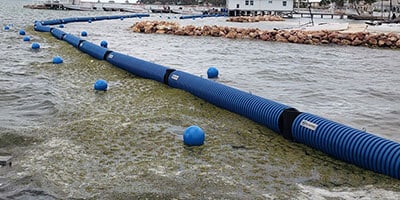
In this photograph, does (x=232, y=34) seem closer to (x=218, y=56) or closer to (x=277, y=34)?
(x=277, y=34)

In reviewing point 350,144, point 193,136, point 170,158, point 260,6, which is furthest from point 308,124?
point 260,6

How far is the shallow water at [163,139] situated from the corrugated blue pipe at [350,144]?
166 millimetres

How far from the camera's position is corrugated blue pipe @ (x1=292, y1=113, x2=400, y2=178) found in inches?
232

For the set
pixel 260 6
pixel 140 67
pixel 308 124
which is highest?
pixel 260 6

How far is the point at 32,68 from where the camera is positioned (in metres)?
14.5

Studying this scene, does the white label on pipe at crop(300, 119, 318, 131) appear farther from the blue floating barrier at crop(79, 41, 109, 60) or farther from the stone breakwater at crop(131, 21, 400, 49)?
the stone breakwater at crop(131, 21, 400, 49)

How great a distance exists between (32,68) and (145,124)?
831 cm

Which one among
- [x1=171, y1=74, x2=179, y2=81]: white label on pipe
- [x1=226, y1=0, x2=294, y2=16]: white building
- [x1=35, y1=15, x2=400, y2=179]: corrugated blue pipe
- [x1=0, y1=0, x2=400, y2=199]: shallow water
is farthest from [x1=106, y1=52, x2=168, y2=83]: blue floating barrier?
[x1=226, y1=0, x2=294, y2=16]: white building

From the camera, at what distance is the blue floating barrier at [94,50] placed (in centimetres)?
1702

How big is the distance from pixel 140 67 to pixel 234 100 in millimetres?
5333

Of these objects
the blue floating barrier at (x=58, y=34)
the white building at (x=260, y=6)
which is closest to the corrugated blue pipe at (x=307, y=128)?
the blue floating barrier at (x=58, y=34)

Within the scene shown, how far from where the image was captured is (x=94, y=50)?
1792 centimetres

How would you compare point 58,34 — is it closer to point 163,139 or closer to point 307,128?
point 163,139

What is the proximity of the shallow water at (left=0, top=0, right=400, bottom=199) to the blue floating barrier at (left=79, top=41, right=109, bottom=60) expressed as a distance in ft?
6.85
